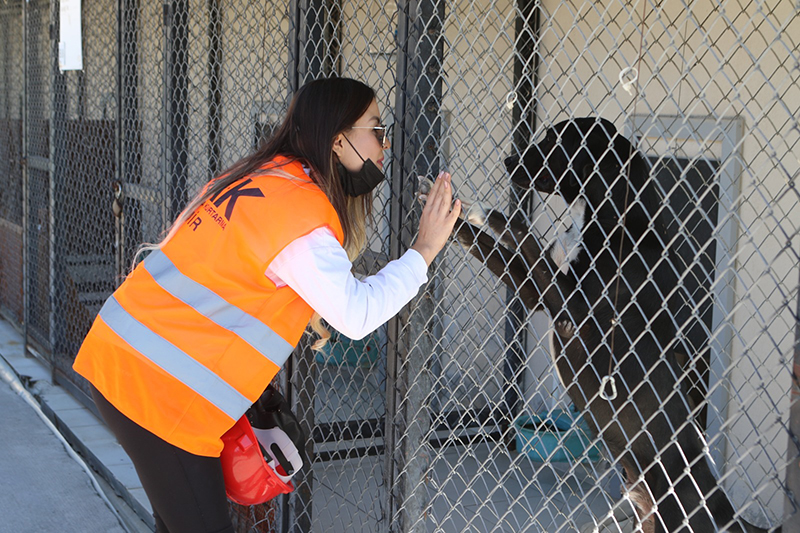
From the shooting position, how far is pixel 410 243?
2385 mm

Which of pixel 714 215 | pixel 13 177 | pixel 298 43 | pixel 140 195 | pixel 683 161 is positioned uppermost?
pixel 298 43

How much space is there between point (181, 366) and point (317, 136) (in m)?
0.70

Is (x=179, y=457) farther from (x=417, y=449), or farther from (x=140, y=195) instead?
(x=140, y=195)

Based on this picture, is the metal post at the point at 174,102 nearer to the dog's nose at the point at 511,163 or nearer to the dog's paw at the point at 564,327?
the dog's nose at the point at 511,163

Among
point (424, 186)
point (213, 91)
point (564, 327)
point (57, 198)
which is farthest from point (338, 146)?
point (57, 198)

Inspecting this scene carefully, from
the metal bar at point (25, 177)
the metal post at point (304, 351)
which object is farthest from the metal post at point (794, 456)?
the metal bar at point (25, 177)

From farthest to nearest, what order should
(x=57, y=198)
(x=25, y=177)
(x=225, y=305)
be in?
(x=25, y=177)
(x=57, y=198)
(x=225, y=305)

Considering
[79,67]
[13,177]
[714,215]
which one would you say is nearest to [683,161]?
[714,215]

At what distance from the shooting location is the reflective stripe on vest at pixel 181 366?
1.87 metres

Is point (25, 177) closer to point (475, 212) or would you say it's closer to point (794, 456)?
point (475, 212)

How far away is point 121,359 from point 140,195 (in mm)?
2637

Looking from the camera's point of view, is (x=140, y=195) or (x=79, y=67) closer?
(x=140, y=195)

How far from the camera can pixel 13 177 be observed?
693cm

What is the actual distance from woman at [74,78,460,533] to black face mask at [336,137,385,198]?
0.06 metres
